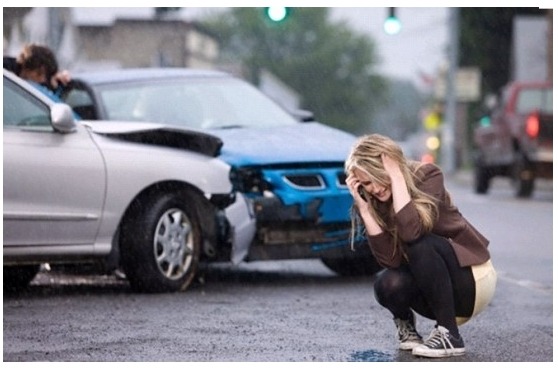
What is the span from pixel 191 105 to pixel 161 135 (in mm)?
1311

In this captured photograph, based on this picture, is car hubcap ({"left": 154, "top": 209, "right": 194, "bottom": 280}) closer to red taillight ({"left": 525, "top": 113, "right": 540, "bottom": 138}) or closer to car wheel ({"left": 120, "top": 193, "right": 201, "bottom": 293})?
car wheel ({"left": 120, "top": 193, "right": 201, "bottom": 293})

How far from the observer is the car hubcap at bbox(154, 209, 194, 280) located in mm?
9133

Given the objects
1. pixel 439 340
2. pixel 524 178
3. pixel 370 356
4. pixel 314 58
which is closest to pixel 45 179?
pixel 370 356

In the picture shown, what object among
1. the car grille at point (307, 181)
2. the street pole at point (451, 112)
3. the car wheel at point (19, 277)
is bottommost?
the street pole at point (451, 112)

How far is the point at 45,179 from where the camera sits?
8.64 m

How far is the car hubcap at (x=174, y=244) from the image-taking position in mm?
9133

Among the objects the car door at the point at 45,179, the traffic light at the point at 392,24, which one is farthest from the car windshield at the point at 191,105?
the traffic light at the point at 392,24

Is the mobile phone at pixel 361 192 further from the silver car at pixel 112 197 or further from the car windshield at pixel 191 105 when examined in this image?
the car windshield at pixel 191 105

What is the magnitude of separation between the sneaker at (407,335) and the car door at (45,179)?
2621 millimetres

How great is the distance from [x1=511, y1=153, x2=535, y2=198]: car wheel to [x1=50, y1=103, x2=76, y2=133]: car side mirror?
14.3 m

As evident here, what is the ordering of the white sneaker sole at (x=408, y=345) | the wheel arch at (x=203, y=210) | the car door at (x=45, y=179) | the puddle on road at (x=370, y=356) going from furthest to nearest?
the wheel arch at (x=203, y=210), the car door at (x=45, y=179), the white sneaker sole at (x=408, y=345), the puddle on road at (x=370, y=356)

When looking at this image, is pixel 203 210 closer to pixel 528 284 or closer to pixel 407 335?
pixel 528 284

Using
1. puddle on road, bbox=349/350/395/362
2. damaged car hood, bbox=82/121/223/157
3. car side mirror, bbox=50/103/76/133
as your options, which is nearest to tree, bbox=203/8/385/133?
damaged car hood, bbox=82/121/223/157

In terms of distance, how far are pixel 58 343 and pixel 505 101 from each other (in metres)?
17.2
